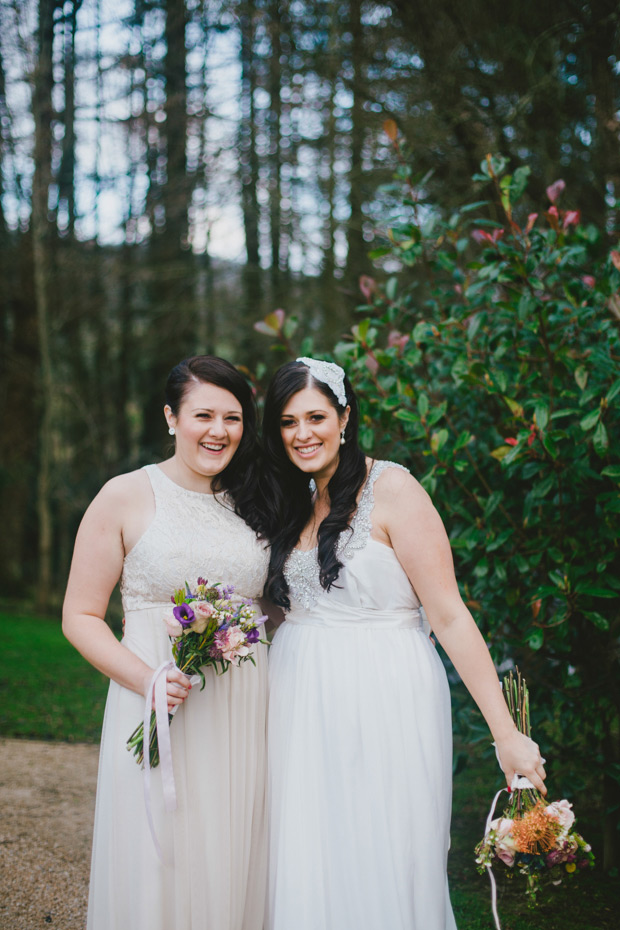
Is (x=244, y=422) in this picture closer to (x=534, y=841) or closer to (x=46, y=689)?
(x=534, y=841)

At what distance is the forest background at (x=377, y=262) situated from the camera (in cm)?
322

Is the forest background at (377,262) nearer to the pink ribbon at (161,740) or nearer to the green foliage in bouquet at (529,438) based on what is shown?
the green foliage in bouquet at (529,438)

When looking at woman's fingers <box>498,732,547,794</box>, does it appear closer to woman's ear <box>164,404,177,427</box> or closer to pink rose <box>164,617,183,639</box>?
pink rose <box>164,617,183,639</box>

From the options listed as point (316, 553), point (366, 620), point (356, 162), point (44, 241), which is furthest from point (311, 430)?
point (44, 241)

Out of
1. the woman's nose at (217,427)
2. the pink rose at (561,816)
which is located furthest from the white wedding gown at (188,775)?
the pink rose at (561,816)

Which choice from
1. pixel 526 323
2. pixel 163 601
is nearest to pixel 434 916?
pixel 163 601

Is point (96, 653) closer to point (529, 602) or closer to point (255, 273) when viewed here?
point (529, 602)

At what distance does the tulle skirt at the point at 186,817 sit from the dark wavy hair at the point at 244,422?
0.49 meters

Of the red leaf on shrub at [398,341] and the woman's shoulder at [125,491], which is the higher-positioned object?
the red leaf on shrub at [398,341]

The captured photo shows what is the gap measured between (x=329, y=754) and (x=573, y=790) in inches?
62.6

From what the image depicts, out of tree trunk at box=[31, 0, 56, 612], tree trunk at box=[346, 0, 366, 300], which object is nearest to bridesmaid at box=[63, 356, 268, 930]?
tree trunk at box=[346, 0, 366, 300]

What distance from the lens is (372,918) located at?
2381 mm

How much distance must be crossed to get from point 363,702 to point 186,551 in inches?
29.1

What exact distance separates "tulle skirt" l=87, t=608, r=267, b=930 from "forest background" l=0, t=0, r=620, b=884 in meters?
1.15
